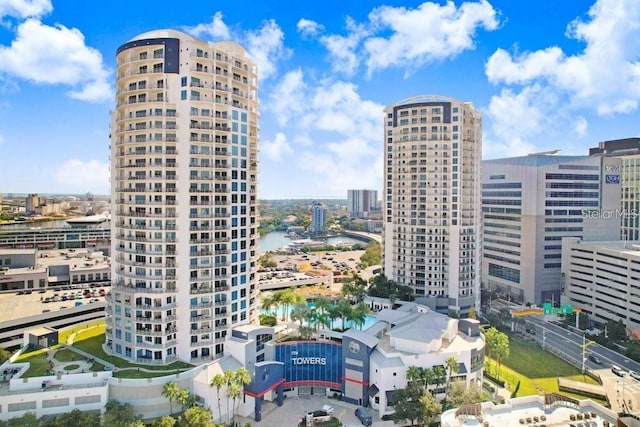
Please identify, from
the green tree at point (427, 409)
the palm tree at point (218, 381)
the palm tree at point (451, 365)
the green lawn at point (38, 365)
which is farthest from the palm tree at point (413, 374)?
the green lawn at point (38, 365)

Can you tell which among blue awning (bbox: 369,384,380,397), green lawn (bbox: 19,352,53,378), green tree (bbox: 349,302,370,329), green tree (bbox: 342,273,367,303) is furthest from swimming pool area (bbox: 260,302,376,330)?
green lawn (bbox: 19,352,53,378)

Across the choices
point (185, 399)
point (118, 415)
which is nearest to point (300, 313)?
point (185, 399)

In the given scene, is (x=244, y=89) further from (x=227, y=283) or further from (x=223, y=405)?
(x=223, y=405)

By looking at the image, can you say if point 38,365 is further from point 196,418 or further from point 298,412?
point 298,412

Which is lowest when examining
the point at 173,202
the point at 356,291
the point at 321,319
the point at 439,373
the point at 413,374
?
the point at 439,373

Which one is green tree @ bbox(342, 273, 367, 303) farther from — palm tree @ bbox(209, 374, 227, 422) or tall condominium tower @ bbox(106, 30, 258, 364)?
palm tree @ bbox(209, 374, 227, 422)
